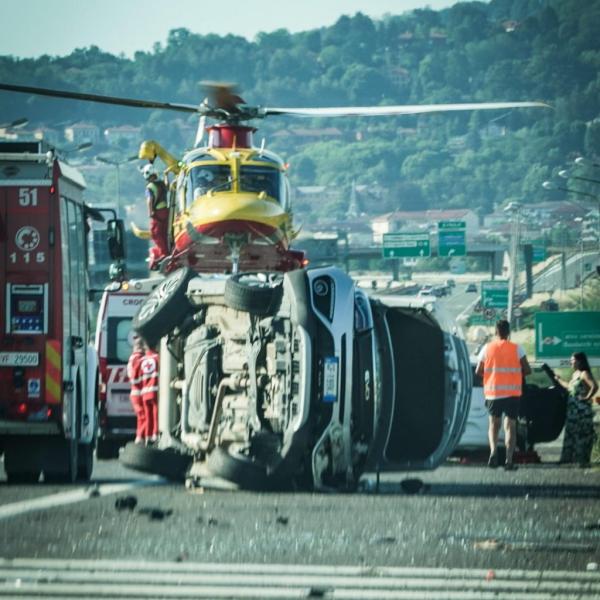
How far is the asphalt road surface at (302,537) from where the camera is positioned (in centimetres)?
1034

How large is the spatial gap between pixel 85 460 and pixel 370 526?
6083 millimetres

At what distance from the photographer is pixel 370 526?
42.8 feet

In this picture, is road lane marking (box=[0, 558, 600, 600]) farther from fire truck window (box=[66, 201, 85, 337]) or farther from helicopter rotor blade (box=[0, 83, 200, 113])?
helicopter rotor blade (box=[0, 83, 200, 113])

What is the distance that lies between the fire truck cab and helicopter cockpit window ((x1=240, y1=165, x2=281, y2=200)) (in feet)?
30.0

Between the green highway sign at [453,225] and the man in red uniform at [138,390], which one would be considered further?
the green highway sign at [453,225]

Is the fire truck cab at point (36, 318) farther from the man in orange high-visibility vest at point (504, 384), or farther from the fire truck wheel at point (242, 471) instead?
the man in orange high-visibility vest at point (504, 384)

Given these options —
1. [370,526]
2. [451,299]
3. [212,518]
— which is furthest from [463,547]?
[451,299]

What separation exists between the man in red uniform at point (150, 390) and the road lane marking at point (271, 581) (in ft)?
21.8

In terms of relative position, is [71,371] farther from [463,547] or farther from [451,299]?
[451,299]

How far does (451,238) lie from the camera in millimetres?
85562

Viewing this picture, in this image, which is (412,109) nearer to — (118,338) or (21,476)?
(118,338)

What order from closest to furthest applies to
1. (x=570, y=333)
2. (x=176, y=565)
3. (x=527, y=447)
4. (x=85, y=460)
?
(x=176, y=565) → (x=85, y=460) → (x=527, y=447) → (x=570, y=333)

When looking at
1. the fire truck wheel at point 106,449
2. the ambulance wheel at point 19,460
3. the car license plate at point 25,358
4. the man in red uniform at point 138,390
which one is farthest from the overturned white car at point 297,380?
the fire truck wheel at point 106,449

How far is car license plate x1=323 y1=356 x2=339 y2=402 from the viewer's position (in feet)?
51.6
